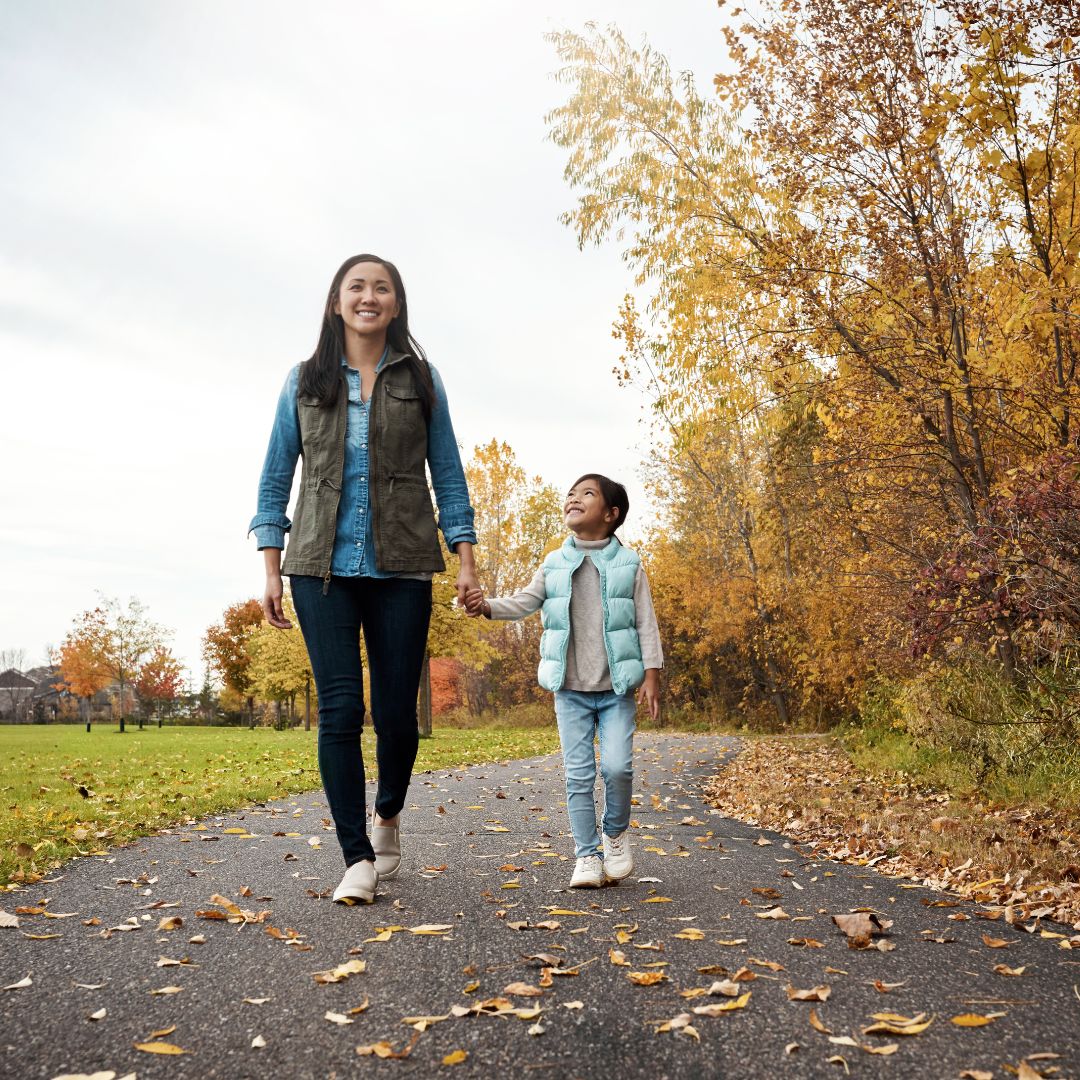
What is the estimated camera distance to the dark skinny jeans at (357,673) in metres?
3.56

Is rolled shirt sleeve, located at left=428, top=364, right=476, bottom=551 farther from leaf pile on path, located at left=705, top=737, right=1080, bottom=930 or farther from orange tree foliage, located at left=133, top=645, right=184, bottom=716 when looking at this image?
orange tree foliage, located at left=133, top=645, right=184, bottom=716

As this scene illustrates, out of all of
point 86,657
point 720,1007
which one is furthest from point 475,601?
point 86,657

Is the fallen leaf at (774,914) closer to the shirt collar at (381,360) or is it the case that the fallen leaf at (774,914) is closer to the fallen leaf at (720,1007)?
the fallen leaf at (720,1007)

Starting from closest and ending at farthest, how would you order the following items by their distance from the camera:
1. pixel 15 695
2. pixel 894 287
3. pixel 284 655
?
pixel 894 287 < pixel 284 655 < pixel 15 695

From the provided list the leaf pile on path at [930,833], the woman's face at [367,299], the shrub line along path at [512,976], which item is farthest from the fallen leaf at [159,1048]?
the leaf pile on path at [930,833]

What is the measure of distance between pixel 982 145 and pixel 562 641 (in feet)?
13.9

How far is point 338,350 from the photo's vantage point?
12.7 ft

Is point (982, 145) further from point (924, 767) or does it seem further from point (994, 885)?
point (924, 767)

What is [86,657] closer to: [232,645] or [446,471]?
[232,645]

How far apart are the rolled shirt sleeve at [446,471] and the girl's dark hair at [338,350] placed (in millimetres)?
71

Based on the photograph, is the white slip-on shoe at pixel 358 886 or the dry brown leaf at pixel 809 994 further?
the white slip-on shoe at pixel 358 886

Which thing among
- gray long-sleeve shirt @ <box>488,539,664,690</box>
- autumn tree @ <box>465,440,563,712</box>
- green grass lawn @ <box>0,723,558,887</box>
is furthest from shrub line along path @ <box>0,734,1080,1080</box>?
autumn tree @ <box>465,440,563,712</box>

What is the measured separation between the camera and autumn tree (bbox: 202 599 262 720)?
49.0m

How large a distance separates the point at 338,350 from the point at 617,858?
2547mm
